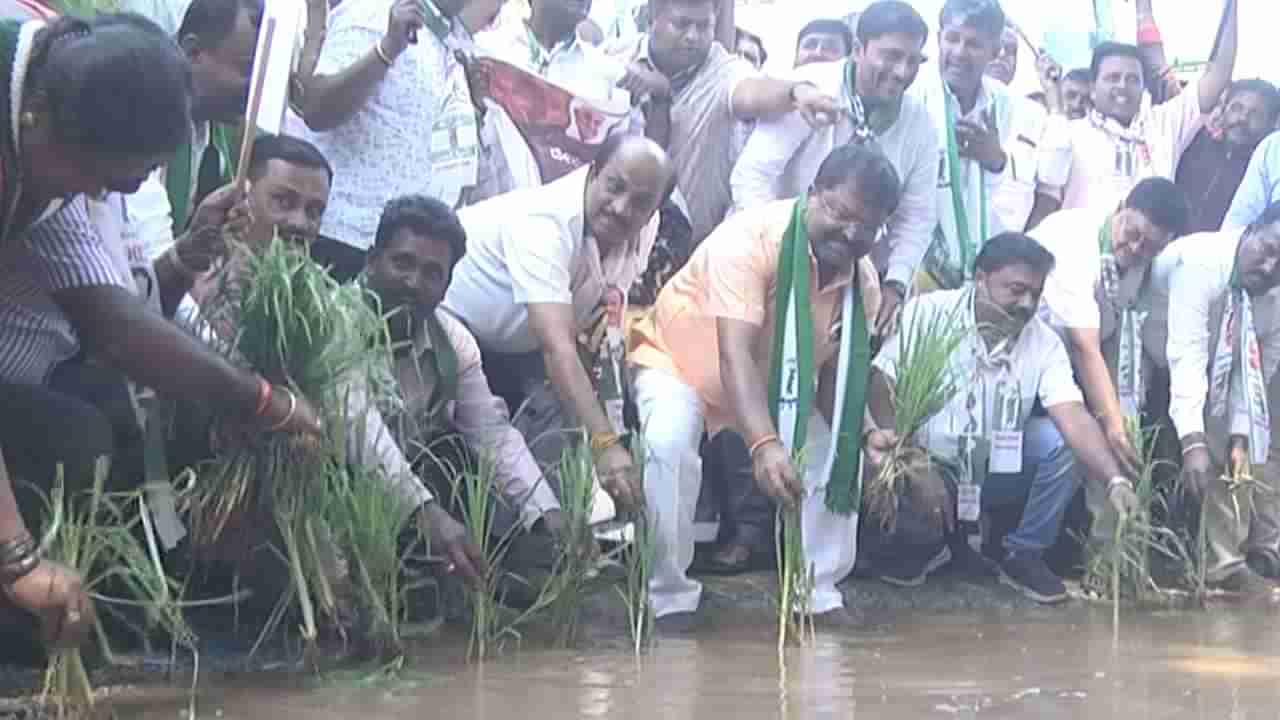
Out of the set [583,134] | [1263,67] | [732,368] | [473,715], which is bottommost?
[473,715]

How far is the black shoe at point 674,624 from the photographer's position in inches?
191

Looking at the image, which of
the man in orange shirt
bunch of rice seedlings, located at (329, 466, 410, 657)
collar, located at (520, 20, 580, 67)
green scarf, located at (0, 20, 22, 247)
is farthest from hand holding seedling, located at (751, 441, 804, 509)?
green scarf, located at (0, 20, 22, 247)

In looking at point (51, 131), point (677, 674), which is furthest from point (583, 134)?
point (51, 131)

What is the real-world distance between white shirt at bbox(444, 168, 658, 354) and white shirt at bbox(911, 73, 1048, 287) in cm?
132

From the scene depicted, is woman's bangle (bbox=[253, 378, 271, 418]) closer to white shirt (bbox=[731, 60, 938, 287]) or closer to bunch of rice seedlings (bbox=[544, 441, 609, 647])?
bunch of rice seedlings (bbox=[544, 441, 609, 647])

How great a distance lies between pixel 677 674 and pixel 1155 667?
4.17 ft

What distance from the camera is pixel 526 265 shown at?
16.0 ft

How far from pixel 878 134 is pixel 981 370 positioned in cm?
85

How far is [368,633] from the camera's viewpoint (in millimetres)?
3965

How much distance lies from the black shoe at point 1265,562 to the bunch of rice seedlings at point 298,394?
13.2 ft

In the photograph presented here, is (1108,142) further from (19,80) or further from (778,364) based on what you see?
(19,80)

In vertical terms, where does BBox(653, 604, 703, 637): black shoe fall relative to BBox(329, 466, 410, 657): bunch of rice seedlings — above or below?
below

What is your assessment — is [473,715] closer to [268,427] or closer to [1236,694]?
[268,427]

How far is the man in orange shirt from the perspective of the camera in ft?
16.0
